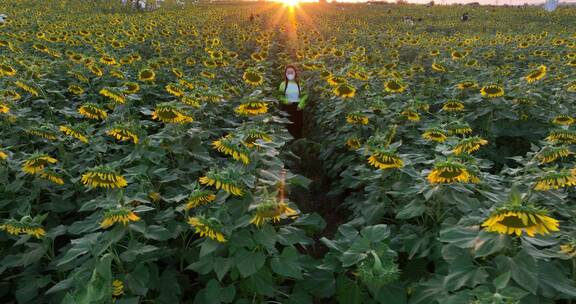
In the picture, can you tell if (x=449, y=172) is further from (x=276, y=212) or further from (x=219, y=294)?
(x=219, y=294)

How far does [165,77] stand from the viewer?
251 inches

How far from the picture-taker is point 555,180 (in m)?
2.13

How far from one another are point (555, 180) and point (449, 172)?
1.77 feet

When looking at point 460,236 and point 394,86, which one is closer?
point 460,236

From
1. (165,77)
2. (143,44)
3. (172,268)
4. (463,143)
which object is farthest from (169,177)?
(143,44)

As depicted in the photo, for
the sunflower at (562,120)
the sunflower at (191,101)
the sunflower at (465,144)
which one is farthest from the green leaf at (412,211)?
the sunflower at (562,120)

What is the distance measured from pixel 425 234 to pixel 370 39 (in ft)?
35.3

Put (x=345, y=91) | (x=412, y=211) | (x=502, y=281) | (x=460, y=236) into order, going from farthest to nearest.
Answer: (x=345, y=91) → (x=412, y=211) → (x=460, y=236) → (x=502, y=281)

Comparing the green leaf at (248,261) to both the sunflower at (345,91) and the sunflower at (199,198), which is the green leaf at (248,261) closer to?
the sunflower at (199,198)

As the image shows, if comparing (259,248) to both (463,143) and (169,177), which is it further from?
(463,143)

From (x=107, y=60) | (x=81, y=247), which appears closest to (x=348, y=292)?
(x=81, y=247)

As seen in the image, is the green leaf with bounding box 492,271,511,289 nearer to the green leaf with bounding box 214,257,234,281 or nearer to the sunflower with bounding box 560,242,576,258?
the sunflower with bounding box 560,242,576,258

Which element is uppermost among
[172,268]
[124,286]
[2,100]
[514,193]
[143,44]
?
[143,44]

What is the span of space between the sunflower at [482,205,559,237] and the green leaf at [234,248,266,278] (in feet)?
3.67
